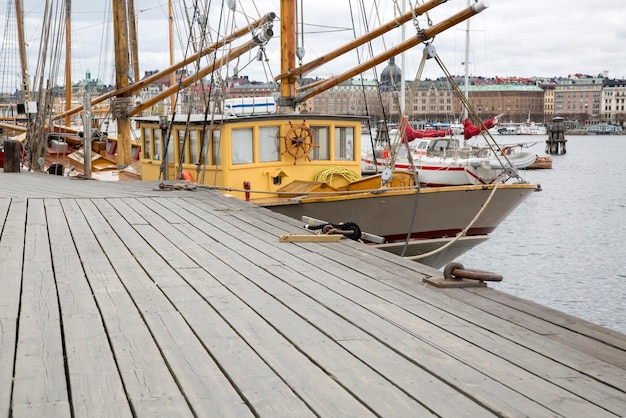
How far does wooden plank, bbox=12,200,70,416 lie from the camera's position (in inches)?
133

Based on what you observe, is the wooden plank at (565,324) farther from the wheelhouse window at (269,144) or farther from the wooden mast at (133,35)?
the wooden mast at (133,35)

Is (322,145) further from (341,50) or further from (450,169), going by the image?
(450,169)

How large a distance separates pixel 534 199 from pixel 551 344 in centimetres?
4660

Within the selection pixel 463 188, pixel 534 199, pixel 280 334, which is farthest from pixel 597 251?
pixel 280 334

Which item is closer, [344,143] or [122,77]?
[344,143]

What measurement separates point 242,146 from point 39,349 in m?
10.4

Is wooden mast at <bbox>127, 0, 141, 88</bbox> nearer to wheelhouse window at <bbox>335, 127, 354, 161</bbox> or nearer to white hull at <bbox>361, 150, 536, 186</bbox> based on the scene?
white hull at <bbox>361, 150, 536, 186</bbox>

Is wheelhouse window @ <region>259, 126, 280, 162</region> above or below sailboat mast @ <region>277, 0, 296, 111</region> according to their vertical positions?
below

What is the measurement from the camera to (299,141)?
14523mm

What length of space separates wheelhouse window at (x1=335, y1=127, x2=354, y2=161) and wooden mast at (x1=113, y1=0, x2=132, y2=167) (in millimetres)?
7410

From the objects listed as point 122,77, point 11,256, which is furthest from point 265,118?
point 11,256

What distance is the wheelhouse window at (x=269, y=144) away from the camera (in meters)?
14.5

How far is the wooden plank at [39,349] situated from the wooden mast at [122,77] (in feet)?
47.4

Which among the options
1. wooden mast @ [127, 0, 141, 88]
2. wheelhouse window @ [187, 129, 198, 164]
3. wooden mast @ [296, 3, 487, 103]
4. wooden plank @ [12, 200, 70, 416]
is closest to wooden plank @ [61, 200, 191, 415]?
wooden plank @ [12, 200, 70, 416]
